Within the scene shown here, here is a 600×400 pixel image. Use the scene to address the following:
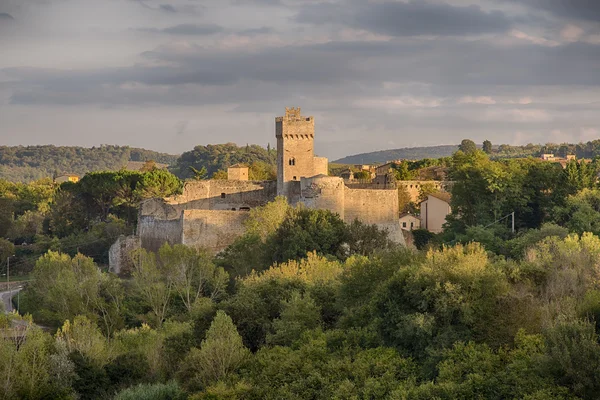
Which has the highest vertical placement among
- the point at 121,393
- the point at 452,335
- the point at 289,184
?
the point at 289,184

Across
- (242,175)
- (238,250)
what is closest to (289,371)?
(238,250)

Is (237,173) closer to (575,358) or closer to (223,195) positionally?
(223,195)

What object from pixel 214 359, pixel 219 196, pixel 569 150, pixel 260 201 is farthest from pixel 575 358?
pixel 569 150

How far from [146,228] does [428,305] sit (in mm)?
25727

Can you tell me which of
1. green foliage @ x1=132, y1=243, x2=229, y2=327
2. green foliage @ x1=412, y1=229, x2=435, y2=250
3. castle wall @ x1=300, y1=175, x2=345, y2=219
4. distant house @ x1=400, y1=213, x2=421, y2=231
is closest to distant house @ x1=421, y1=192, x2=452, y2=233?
distant house @ x1=400, y1=213, x2=421, y2=231

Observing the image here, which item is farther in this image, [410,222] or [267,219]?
[410,222]

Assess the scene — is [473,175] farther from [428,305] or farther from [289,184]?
[428,305]

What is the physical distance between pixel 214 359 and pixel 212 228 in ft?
58.1

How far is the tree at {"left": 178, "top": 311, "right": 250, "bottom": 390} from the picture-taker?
87.2 feet

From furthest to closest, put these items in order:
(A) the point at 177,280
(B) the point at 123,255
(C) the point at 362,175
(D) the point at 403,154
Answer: (D) the point at 403,154, (C) the point at 362,175, (B) the point at 123,255, (A) the point at 177,280

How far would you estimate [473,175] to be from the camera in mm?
47406

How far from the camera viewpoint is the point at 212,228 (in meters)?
44.2

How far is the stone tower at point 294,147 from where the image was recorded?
159ft

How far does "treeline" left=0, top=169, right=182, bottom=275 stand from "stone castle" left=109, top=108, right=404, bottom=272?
39.6 ft
